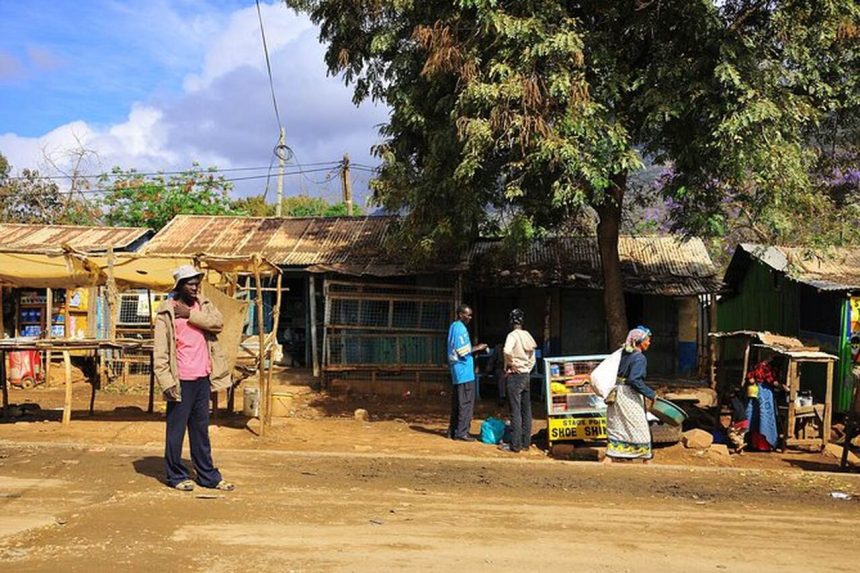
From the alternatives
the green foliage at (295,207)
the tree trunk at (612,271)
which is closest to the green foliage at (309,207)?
the green foliage at (295,207)

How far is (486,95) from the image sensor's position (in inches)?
380

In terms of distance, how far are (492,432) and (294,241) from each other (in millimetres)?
9255

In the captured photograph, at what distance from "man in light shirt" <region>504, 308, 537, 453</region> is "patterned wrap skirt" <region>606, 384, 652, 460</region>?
3.94ft

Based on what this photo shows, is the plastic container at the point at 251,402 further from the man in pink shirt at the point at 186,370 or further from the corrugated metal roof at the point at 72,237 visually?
the corrugated metal roof at the point at 72,237

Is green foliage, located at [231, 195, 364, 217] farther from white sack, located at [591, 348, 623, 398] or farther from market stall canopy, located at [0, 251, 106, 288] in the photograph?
white sack, located at [591, 348, 623, 398]

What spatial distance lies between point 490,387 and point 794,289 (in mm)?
6301

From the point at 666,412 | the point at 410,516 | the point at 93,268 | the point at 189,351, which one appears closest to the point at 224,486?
the point at 189,351

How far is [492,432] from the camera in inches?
391

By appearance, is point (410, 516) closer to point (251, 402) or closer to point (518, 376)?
point (518, 376)

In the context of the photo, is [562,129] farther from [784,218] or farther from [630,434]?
[630,434]

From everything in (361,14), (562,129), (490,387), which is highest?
(361,14)

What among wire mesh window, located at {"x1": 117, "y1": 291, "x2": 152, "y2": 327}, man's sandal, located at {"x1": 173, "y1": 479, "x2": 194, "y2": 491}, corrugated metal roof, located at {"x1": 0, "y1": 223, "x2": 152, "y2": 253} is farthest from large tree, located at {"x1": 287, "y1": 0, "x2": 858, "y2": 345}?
corrugated metal roof, located at {"x1": 0, "y1": 223, "x2": 152, "y2": 253}

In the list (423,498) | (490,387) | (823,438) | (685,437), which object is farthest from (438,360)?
(423,498)

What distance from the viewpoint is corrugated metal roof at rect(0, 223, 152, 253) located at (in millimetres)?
17009
